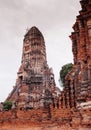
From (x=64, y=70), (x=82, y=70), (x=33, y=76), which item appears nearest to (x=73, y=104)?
(x=82, y=70)

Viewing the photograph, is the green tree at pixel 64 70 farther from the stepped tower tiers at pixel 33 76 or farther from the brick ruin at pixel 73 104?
the brick ruin at pixel 73 104

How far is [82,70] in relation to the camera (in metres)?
9.88

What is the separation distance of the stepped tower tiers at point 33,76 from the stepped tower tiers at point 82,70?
2808 cm

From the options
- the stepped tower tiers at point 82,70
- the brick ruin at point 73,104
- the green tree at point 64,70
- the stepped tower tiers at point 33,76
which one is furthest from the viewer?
the stepped tower tiers at point 33,76

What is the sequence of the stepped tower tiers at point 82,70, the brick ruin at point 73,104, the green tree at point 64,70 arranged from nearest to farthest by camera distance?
the brick ruin at point 73,104 < the stepped tower tiers at point 82,70 < the green tree at point 64,70

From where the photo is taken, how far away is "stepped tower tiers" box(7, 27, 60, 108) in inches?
1570

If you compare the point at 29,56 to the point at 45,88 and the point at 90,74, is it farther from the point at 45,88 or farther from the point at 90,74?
the point at 90,74

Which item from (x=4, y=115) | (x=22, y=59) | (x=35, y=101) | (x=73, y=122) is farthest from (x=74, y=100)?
(x=22, y=59)

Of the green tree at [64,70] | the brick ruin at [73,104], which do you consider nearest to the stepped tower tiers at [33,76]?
the green tree at [64,70]

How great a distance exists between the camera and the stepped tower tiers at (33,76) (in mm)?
39888

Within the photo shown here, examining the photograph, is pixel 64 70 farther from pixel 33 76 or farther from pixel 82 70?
pixel 82 70

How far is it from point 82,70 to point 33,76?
1298 inches

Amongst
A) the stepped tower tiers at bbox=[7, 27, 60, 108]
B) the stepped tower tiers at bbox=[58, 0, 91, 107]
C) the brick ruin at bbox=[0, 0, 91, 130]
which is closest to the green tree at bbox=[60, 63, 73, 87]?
the stepped tower tiers at bbox=[7, 27, 60, 108]

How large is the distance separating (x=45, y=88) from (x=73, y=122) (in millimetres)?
31774
